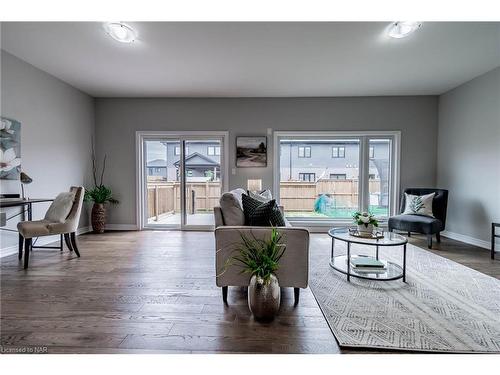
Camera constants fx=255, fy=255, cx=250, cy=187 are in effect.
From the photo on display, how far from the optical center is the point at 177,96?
502 cm

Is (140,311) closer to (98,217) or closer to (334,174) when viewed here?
(98,217)

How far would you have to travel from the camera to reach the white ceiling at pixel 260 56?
2803 mm

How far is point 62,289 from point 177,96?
3810 millimetres

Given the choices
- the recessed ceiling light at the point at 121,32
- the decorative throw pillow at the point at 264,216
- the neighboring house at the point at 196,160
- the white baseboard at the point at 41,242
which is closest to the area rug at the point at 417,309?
the decorative throw pillow at the point at 264,216

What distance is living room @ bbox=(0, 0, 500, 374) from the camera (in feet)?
6.14

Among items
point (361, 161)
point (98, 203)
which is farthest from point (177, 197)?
point (361, 161)

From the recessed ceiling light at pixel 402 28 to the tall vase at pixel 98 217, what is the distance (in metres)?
5.25

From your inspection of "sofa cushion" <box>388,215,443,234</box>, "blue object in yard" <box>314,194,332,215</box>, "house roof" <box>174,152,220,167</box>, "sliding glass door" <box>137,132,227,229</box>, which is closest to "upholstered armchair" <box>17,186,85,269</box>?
"sliding glass door" <box>137,132,227,229</box>

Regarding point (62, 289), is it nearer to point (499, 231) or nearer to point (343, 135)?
point (343, 135)

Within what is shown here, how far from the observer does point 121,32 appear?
2.79 meters

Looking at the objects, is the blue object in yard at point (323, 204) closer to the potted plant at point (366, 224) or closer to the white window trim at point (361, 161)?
the white window trim at point (361, 161)

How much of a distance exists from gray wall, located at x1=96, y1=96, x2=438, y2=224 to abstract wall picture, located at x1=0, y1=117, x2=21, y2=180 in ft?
5.62

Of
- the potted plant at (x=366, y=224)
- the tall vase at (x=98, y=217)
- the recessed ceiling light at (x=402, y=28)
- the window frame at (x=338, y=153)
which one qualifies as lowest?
the tall vase at (x=98, y=217)
